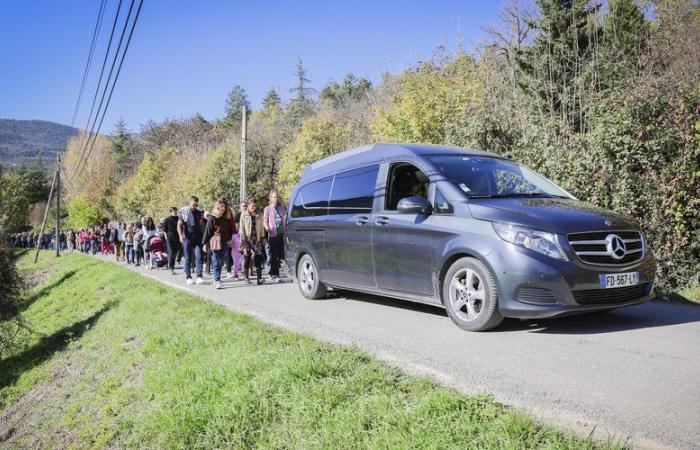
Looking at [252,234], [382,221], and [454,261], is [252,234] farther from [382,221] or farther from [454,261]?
[454,261]

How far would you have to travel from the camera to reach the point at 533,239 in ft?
16.2

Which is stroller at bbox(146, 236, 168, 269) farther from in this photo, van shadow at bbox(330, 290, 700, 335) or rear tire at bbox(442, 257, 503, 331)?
rear tire at bbox(442, 257, 503, 331)

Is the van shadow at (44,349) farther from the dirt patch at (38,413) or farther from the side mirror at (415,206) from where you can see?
the side mirror at (415,206)

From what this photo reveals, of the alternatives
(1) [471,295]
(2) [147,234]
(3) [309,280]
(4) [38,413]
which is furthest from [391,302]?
(2) [147,234]

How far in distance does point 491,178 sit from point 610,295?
1854 millimetres

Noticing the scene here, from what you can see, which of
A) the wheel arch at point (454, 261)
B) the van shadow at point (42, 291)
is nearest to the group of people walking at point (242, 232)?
the wheel arch at point (454, 261)

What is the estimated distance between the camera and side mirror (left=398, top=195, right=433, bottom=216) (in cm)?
584

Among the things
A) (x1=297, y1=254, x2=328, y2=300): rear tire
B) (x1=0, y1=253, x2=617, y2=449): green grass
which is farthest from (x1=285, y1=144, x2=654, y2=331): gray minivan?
(x1=0, y1=253, x2=617, y2=449): green grass

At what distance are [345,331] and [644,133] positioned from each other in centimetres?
593

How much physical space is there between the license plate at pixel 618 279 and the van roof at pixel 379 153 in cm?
238

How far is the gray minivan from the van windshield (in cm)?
2

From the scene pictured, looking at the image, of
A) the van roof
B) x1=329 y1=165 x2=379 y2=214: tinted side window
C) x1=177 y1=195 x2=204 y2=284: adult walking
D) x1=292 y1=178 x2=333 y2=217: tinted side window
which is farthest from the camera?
x1=177 y1=195 x2=204 y2=284: adult walking

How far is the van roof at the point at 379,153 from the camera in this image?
6.61 metres

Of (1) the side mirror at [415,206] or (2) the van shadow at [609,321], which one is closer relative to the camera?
(2) the van shadow at [609,321]
